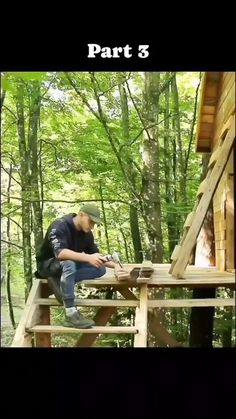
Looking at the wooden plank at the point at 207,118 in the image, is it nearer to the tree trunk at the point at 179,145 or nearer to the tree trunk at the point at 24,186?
the tree trunk at the point at 179,145

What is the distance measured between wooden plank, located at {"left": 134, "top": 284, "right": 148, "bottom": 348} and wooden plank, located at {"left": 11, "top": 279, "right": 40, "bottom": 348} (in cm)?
55

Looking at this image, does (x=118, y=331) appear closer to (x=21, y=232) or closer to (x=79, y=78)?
(x=21, y=232)

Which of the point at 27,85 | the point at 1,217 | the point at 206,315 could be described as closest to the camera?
the point at 1,217

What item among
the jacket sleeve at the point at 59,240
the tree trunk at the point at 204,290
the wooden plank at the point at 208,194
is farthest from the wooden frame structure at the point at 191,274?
the jacket sleeve at the point at 59,240

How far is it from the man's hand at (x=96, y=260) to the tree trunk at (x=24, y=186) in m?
0.36

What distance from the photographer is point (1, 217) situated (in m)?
2.38

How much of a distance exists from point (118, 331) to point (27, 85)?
4.73ft

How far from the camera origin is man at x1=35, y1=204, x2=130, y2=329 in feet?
7.55

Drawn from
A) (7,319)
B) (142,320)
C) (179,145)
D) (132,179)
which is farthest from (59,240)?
(179,145)

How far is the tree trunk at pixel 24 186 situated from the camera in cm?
243

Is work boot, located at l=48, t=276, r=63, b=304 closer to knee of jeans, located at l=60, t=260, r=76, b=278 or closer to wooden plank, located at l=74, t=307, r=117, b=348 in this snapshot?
knee of jeans, located at l=60, t=260, r=76, b=278

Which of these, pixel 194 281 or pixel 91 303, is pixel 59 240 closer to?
A: pixel 91 303

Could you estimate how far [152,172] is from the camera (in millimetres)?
3074
